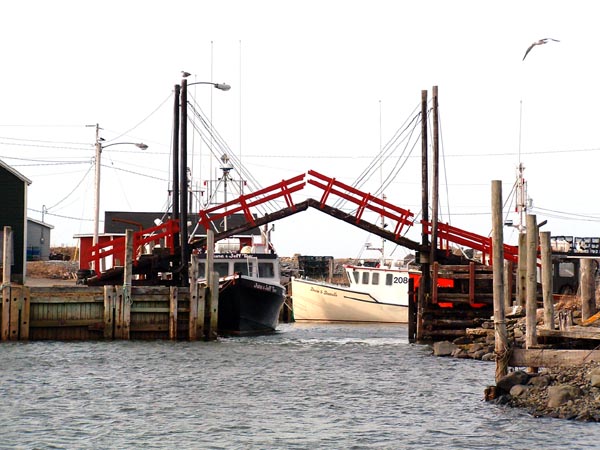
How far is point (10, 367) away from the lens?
26.9 meters

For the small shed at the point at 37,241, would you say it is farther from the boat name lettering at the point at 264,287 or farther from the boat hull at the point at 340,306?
the boat name lettering at the point at 264,287

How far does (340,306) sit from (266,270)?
1277 centimetres

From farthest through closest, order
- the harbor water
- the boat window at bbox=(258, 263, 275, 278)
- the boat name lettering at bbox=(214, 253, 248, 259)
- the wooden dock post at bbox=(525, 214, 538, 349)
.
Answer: the boat window at bbox=(258, 263, 275, 278), the boat name lettering at bbox=(214, 253, 248, 259), the wooden dock post at bbox=(525, 214, 538, 349), the harbor water

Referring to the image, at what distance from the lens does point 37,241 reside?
74.8m

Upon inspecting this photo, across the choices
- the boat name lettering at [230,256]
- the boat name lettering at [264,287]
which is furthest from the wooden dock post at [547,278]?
the boat name lettering at [230,256]

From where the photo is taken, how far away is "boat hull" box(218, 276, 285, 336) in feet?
132

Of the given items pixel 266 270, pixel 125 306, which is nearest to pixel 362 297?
pixel 266 270

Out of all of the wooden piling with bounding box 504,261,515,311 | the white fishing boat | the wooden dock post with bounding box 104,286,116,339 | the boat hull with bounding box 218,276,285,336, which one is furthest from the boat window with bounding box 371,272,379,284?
the wooden dock post with bounding box 104,286,116,339

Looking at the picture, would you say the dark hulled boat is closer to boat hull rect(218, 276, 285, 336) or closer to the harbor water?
boat hull rect(218, 276, 285, 336)

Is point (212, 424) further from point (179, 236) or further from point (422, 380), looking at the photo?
point (179, 236)

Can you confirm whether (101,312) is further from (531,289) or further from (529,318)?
(529,318)

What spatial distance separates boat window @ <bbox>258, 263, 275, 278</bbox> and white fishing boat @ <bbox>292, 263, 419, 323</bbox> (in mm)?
12024

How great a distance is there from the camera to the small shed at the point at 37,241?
7319cm

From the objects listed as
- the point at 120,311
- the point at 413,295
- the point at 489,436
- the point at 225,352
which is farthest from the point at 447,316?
the point at 489,436
